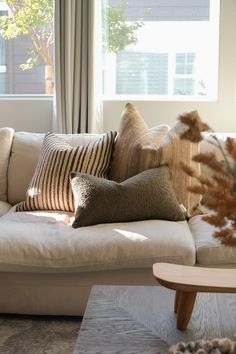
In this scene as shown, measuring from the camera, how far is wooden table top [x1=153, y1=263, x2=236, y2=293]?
5.94 ft

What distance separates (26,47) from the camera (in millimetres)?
4406

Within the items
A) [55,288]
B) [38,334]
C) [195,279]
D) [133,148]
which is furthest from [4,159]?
[195,279]

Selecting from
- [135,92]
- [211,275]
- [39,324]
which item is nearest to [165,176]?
[39,324]

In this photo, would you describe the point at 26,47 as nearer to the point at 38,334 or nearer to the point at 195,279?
the point at 38,334

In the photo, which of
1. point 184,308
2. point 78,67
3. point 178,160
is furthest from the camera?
point 78,67

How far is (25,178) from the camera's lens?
3.47 metres

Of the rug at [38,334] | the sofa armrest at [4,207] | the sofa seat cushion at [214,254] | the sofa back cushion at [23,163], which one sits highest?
the sofa back cushion at [23,163]

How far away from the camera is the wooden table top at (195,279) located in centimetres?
181

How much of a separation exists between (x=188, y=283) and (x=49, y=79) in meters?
2.88

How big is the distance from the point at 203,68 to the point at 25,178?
1.64 metres

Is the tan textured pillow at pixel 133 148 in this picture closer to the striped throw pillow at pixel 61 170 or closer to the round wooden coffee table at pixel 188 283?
the striped throw pillow at pixel 61 170

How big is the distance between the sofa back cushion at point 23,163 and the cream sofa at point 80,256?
56 cm

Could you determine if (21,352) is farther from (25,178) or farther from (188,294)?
(25,178)

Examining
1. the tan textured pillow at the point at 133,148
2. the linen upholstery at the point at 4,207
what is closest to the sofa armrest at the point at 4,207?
the linen upholstery at the point at 4,207
